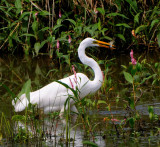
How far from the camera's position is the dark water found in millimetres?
4409

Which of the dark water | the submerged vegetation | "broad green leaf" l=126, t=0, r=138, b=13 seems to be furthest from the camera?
"broad green leaf" l=126, t=0, r=138, b=13

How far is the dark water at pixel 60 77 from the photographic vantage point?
4409mm

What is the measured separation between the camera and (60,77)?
786cm

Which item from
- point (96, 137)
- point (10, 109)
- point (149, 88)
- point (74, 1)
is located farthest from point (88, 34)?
point (96, 137)

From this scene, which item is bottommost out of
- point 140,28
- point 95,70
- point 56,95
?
point 56,95

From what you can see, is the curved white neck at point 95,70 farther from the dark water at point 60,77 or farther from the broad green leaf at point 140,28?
the broad green leaf at point 140,28

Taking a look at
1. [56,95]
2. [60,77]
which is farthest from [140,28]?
[56,95]

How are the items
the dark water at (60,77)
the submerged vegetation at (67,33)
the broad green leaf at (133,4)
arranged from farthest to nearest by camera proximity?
the broad green leaf at (133,4) → the submerged vegetation at (67,33) → the dark water at (60,77)

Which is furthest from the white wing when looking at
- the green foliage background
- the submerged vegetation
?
the green foliage background

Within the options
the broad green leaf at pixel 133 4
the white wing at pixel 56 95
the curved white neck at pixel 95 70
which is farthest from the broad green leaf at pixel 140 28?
the white wing at pixel 56 95

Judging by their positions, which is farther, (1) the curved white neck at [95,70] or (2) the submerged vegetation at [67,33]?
(2) the submerged vegetation at [67,33]

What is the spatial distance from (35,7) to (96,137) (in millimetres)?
5745

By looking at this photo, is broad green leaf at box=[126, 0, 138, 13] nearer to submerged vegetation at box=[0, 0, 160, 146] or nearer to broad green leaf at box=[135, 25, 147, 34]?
submerged vegetation at box=[0, 0, 160, 146]

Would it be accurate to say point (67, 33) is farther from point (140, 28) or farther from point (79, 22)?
point (140, 28)
